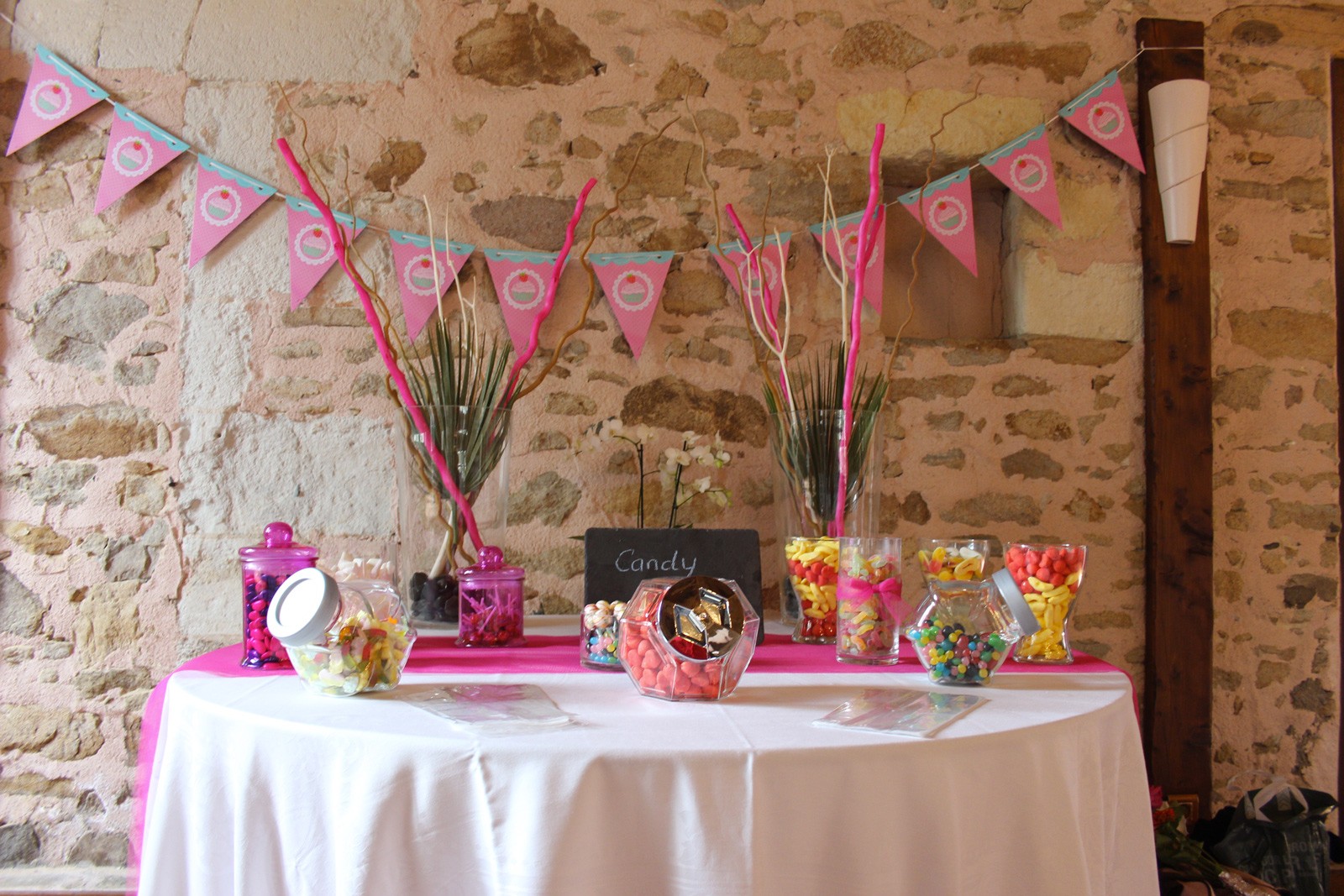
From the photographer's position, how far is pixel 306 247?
219cm

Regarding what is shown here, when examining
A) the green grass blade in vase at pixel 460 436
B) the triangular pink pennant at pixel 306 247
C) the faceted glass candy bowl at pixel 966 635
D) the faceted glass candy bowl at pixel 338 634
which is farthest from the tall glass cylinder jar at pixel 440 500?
the faceted glass candy bowl at pixel 966 635

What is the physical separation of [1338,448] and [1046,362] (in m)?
0.83

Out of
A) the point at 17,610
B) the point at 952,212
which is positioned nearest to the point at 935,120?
the point at 952,212

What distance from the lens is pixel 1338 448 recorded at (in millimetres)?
2355

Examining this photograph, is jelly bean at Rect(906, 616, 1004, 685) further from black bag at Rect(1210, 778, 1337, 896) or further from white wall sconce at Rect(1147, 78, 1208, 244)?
white wall sconce at Rect(1147, 78, 1208, 244)

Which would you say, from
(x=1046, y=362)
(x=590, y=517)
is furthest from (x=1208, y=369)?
(x=590, y=517)

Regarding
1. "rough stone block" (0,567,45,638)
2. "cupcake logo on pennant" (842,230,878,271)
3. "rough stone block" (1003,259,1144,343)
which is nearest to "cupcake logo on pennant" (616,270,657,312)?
"cupcake logo on pennant" (842,230,878,271)

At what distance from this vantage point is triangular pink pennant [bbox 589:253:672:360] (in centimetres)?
224

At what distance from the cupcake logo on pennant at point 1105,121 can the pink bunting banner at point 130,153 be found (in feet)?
7.51

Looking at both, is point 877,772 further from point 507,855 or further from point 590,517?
point 590,517

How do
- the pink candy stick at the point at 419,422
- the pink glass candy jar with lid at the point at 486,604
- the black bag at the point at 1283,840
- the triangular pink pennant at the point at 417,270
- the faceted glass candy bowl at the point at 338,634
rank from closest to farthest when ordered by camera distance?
the faceted glass candy bowl at the point at 338,634 < the pink glass candy jar with lid at the point at 486,604 < the pink candy stick at the point at 419,422 < the black bag at the point at 1283,840 < the triangular pink pennant at the point at 417,270

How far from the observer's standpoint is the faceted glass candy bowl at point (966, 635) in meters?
1.23

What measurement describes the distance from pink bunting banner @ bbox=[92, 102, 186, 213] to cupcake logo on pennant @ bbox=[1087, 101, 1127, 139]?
2288mm

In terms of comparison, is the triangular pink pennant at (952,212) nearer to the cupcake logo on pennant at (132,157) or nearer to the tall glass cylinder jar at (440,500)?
the tall glass cylinder jar at (440,500)
